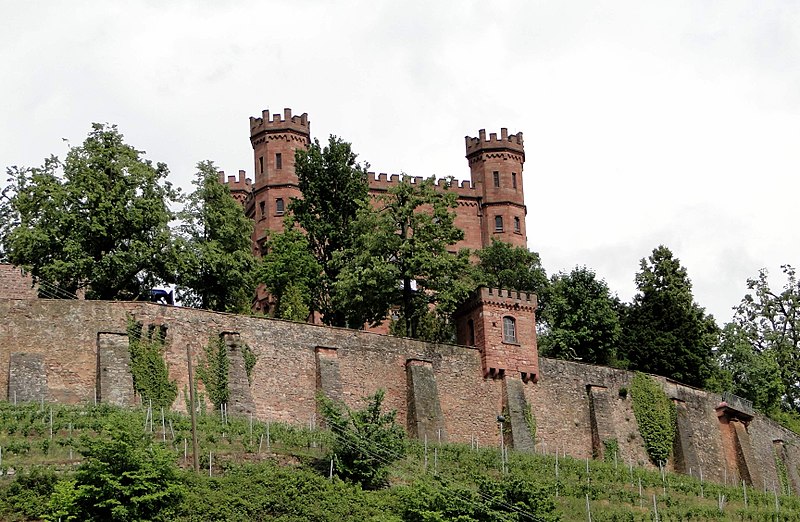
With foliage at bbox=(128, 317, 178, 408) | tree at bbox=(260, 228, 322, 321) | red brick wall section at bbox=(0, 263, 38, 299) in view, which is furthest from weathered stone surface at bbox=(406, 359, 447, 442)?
red brick wall section at bbox=(0, 263, 38, 299)

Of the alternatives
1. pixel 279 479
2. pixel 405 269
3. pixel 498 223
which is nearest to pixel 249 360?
pixel 405 269

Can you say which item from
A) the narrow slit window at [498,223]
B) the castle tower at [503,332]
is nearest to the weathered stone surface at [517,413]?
the castle tower at [503,332]

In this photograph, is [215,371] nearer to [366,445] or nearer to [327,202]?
[366,445]

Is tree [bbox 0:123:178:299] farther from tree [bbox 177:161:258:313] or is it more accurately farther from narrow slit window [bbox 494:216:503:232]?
narrow slit window [bbox 494:216:503:232]

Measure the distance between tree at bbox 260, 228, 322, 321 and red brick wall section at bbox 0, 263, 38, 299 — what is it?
10.8 meters

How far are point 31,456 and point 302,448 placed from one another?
31.6ft

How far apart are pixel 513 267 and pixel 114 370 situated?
31.6 meters

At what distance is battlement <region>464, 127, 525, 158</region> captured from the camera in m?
95.9

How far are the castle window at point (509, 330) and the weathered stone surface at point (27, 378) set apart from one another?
20056 mm

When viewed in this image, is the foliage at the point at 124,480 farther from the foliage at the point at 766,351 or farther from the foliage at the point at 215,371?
the foliage at the point at 766,351

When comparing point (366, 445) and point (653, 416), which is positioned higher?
point (653, 416)

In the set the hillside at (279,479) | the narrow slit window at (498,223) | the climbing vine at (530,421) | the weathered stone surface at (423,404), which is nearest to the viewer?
the hillside at (279,479)

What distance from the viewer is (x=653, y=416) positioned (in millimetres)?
71625

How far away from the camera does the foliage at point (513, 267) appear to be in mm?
84062
